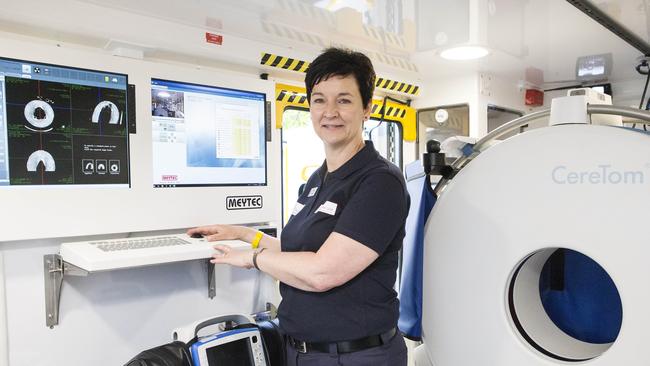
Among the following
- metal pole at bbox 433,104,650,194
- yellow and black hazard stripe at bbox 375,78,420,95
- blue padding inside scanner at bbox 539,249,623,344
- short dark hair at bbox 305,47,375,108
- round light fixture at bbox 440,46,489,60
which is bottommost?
blue padding inside scanner at bbox 539,249,623,344

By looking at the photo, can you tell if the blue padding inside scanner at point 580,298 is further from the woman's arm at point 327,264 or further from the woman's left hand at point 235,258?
the woman's left hand at point 235,258

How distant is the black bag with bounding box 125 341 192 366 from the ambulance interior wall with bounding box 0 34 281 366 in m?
0.38

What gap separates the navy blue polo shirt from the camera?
134 centimetres

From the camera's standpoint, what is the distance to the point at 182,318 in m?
2.42

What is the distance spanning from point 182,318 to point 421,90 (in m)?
2.40

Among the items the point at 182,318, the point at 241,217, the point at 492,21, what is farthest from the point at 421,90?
the point at 182,318

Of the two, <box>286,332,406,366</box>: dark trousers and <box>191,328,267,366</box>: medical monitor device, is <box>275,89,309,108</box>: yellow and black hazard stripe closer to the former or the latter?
<box>191,328,267,366</box>: medical monitor device

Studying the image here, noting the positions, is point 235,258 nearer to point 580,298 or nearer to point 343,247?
point 343,247

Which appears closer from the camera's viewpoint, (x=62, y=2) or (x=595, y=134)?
(x=595, y=134)

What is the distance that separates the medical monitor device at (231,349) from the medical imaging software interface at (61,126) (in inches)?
32.8

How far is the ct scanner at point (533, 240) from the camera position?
3.63 feet

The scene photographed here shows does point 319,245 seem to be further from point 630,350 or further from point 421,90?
point 421,90

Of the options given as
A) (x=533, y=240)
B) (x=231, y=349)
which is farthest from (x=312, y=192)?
(x=231, y=349)

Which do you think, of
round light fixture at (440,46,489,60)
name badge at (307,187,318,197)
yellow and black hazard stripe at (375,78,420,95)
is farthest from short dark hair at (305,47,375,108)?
yellow and black hazard stripe at (375,78,420,95)
